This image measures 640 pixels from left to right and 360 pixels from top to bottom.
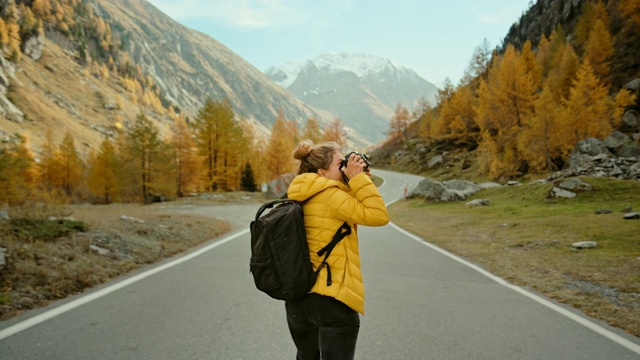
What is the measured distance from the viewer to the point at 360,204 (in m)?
2.10

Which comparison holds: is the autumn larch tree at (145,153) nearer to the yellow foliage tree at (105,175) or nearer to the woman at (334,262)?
the yellow foliage tree at (105,175)

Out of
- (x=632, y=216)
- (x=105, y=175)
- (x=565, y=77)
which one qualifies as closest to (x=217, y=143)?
(x=105, y=175)

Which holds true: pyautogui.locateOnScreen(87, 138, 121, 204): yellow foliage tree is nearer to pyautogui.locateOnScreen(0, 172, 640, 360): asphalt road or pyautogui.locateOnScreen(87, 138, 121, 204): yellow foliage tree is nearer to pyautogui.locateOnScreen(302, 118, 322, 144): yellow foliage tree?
pyautogui.locateOnScreen(302, 118, 322, 144): yellow foliage tree

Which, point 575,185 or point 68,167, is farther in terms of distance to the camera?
point 68,167

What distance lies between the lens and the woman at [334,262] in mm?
1988

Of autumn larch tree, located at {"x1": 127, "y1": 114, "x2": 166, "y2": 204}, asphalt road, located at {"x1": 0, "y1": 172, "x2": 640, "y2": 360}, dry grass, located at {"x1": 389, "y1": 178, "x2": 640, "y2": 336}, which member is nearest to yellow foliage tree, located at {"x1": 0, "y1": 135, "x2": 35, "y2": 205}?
autumn larch tree, located at {"x1": 127, "y1": 114, "x2": 166, "y2": 204}

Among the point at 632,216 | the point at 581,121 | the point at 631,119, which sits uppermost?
the point at 631,119

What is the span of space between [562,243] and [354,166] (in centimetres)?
982

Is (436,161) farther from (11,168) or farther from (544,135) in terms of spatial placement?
(11,168)

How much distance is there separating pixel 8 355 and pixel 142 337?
102 cm

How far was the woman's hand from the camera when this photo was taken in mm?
2178

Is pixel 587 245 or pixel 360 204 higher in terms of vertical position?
pixel 360 204

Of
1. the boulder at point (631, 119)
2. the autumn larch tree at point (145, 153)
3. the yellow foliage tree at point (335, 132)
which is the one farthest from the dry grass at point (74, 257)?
the yellow foliage tree at point (335, 132)

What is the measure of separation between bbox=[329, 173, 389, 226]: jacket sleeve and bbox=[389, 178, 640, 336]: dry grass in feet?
11.8
